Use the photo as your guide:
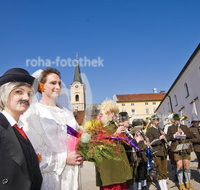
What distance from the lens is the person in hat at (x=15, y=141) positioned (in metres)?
1.17

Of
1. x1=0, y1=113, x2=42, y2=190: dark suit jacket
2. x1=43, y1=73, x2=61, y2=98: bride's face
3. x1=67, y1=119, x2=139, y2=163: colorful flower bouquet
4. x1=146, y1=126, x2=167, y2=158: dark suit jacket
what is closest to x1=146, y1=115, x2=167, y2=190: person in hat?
x1=146, y1=126, x2=167, y2=158: dark suit jacket

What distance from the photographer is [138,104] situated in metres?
62.2

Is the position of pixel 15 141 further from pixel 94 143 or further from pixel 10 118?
pixel 94 143

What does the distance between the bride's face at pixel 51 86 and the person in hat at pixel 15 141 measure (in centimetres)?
48

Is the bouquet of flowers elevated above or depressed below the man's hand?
above

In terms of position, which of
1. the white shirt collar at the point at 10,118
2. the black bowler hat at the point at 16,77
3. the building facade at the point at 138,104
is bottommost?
the white shirt collar at the point at 10,118

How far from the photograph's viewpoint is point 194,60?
19.6m

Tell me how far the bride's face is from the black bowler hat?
51cm

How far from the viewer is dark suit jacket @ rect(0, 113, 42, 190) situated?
45.0 inches

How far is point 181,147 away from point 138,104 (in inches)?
2285

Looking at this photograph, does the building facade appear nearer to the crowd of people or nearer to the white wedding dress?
the crowd of people

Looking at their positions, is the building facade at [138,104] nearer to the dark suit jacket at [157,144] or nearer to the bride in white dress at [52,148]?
the dark suit jacket at [157,144]

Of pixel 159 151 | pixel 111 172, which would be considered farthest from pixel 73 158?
pixel 159 151

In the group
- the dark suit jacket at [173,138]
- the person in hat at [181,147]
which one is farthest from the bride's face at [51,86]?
the dark suit jacket at [173,138]
